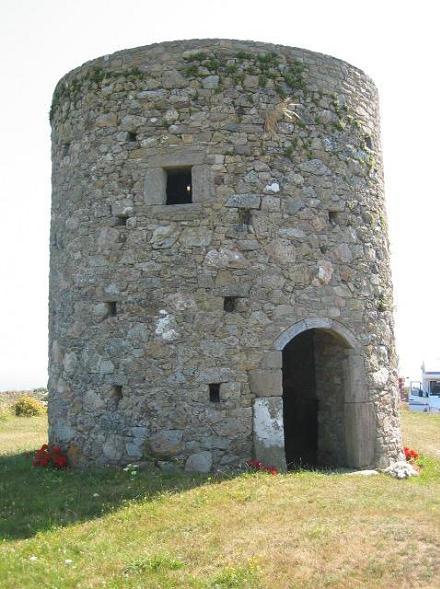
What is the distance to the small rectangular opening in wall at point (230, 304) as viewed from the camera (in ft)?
32.4

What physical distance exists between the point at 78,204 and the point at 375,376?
526 centimetres

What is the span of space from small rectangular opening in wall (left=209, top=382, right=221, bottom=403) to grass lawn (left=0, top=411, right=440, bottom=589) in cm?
109

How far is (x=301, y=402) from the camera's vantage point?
42.8 feet

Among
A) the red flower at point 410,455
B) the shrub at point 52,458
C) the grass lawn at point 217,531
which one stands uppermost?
the shrub at point 52,458

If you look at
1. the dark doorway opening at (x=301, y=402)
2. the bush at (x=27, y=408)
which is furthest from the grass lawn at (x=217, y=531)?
the bush at (x=27, y=408)

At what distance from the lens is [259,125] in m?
10.2

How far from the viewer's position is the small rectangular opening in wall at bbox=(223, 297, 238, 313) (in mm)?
9883

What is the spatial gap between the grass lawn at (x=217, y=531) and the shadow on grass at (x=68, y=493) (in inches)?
0.7

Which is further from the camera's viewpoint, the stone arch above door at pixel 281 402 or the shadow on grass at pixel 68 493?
the stone arch above door at pixel 281 402

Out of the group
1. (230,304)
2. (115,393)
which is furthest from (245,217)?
(115,393)

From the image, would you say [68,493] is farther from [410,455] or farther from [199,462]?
[410,455]

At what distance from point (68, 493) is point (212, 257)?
12.1 ft

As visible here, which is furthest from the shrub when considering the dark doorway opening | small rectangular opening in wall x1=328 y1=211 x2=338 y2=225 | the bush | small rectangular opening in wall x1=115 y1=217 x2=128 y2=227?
the bush

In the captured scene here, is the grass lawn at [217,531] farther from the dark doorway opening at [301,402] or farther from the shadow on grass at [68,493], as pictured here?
the dark doorway opening at [301,402]
